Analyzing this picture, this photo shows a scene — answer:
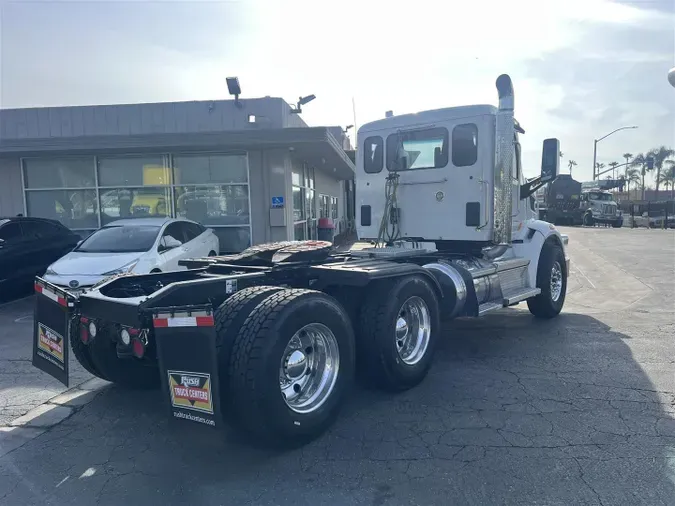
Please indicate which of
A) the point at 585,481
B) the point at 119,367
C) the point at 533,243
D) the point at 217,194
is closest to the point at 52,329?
the point at 119,367

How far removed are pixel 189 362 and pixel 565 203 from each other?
3717 cm

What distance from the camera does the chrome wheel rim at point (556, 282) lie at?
26.5ft

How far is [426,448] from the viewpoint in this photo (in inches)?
145

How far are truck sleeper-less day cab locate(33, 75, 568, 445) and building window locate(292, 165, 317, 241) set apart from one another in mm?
7805

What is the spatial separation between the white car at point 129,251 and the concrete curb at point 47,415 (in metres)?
3.22

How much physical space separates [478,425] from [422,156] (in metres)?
3.99

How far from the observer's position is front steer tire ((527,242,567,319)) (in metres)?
7.74

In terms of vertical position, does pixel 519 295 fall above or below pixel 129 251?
below

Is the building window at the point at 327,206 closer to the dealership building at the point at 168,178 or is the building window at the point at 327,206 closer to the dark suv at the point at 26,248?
A: the dealership building at the point at 168,178

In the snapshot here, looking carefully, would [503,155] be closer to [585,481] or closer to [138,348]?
[585,481]

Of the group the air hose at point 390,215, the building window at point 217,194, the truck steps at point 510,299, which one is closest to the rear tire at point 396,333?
the truck steps at point 510,299

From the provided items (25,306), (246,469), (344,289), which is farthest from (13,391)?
(25,306)

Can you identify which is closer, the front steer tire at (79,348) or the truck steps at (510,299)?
the front steer tire at (79,348)

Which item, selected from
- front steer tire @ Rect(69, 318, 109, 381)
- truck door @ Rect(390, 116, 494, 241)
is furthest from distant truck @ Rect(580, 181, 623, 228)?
front steer tire @ Rect(69, 318, 109, 381)
